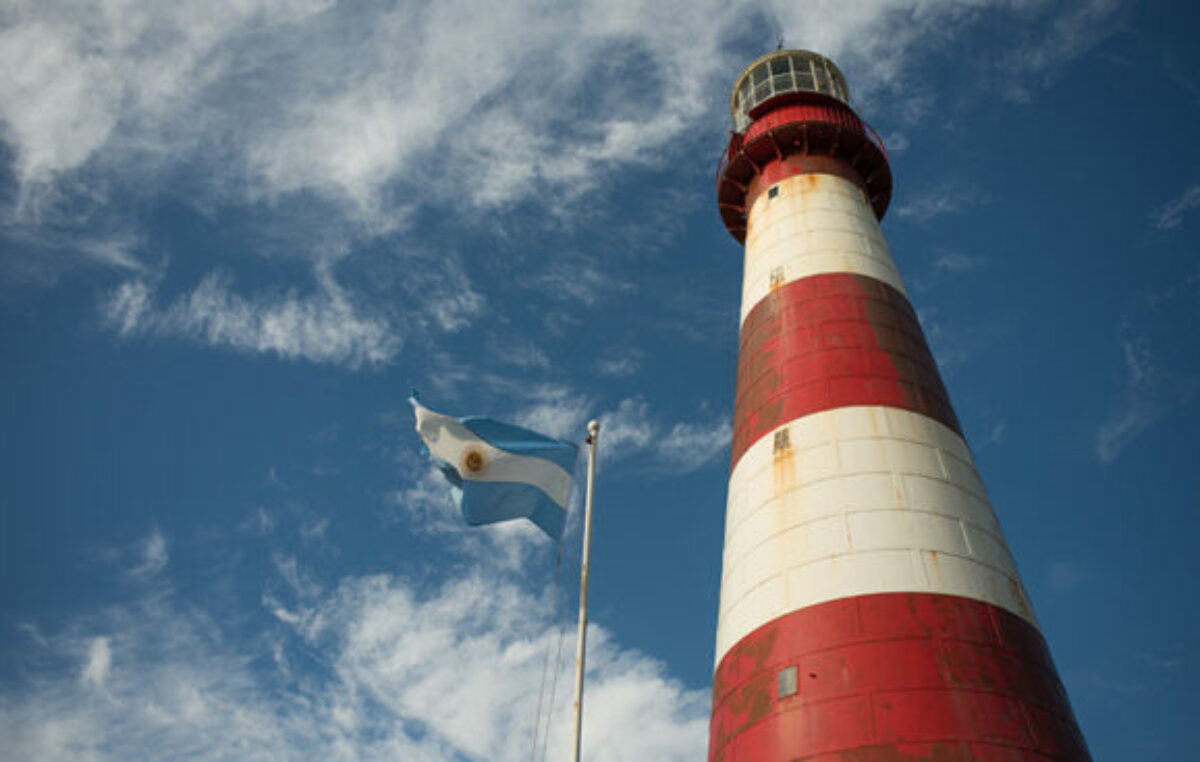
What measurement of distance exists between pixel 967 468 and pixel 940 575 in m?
2.58

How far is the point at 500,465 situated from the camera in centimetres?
1270

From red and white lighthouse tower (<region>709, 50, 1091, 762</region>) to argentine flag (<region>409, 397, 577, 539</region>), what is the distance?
284cm

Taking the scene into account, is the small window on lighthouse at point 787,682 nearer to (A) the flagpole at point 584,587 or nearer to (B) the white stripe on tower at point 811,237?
(A) the flagpole at point 584,587

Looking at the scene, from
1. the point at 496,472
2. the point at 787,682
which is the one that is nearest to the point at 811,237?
the point at 496,472

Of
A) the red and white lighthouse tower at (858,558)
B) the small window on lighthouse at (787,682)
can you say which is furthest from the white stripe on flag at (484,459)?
the small window on lighthouse at (787,682)

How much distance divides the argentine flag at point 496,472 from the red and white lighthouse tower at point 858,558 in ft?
9.32

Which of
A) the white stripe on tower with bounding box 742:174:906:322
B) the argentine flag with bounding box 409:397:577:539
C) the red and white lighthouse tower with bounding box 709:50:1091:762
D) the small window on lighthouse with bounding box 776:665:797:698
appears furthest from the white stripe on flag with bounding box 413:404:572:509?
the white stripe on tower with bounding box 742:174:906:322

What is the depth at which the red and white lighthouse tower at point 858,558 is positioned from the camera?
8.52 metres

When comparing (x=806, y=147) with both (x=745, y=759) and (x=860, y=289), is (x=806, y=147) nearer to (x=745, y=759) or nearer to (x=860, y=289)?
(x=860, y=289)

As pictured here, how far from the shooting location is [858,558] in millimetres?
9734

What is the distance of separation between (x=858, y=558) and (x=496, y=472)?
227 inches

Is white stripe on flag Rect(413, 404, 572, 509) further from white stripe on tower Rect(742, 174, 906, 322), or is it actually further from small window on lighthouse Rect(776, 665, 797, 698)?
white stripe on tower Rect(742, 174, 906, 322)

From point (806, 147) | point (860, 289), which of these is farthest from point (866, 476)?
point (806, 147)

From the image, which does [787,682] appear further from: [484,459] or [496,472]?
[484,459]
